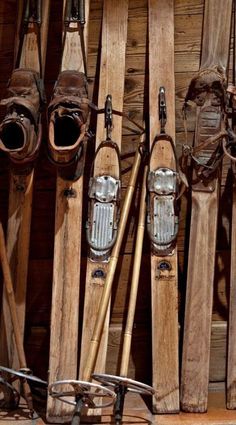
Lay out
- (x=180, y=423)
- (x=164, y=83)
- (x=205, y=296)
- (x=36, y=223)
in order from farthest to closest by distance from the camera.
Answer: (x=36, y=223), (x=164, y=83), (x=205, y=296), (x=180, y=423)

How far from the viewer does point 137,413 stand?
1.67 metres

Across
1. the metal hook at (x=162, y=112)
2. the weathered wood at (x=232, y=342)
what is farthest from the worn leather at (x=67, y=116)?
the weathered wood at (x=232, y=342)

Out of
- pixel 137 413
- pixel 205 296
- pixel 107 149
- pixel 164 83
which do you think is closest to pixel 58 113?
pixel 107 149

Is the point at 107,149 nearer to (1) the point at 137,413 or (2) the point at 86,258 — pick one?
(2) the point at 86,258

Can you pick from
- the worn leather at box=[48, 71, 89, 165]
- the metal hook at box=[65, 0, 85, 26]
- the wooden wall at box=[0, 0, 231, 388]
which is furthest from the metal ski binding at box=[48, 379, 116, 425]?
the metal hook at box=[65, 0, 85, 26]

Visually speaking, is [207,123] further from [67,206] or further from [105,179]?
[67,206]

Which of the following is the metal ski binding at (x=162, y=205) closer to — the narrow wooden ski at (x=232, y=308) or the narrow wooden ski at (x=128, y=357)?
the narrow wooden ski at (x=128, y=357)

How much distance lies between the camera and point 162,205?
5.76 feet

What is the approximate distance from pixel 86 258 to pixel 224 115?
22.7 inches

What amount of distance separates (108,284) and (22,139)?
1.44 feet

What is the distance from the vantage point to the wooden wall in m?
1.90

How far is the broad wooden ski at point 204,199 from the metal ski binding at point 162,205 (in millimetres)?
55

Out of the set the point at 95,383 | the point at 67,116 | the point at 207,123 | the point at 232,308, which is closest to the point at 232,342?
the point at 232,308

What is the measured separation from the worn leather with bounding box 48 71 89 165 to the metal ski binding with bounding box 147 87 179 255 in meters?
0.24
